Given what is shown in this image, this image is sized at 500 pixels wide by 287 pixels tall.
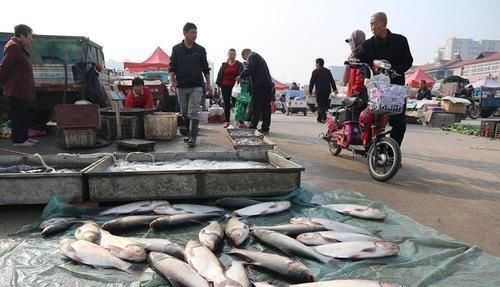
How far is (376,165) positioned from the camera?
5336 millimetres

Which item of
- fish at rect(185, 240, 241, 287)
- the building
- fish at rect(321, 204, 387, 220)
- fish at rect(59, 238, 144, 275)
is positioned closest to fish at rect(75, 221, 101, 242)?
fish at rect(59, 238, 144, 275)

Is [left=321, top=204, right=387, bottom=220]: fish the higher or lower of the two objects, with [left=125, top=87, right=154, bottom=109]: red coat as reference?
lower

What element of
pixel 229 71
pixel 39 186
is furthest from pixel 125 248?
pixel 229 71

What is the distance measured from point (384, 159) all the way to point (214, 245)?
10.7ft

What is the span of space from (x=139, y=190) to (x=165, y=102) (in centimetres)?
964

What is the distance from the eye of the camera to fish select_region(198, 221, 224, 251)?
281 cm

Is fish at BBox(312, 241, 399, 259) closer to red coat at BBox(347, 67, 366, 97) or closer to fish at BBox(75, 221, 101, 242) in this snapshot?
fish at BBox(75, 221, 101, 242)

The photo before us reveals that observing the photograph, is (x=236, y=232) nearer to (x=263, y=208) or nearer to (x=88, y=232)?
(x=263, y=208)

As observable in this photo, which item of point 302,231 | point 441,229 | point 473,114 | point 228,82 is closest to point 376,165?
point 441,229

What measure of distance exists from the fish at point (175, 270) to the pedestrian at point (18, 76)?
5845 millimetres

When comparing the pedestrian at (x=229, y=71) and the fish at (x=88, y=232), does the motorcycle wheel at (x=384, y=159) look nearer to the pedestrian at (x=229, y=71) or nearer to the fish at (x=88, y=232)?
the fish at (x=88, y=232)

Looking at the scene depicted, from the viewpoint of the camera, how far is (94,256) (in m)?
2.60

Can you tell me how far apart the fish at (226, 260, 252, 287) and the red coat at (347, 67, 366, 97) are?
4.70 m

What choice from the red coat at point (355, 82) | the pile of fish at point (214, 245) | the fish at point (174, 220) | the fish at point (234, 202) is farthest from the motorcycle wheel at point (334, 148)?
the fish at point (174, 220)
